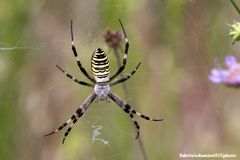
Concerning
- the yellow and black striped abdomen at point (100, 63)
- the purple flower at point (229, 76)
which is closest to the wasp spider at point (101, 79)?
the yellow and black striped abdomen at point (100, 63)

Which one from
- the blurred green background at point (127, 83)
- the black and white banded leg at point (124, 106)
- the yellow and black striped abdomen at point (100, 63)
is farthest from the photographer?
the blurred green background at point (127, 83)

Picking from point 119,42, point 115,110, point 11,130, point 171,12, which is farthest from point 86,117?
point 119,42

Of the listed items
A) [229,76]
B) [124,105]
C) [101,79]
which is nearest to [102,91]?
[124,105]

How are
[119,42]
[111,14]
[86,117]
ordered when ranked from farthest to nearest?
[86,117] < [111,14] < [119,42]

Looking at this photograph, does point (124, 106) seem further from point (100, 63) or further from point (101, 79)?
point (100, 63)

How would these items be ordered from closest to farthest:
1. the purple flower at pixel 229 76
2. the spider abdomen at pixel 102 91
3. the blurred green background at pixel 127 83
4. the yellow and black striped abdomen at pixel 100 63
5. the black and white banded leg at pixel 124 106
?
1. the purple flower at pixel 229 76
2. the yellow and black striped abdomen at pixel 100 63
3. the spider abdomen at pixel 102 91
4. the black and white banded leg at pixel 124 106
5. the blurred green background at pixel 127 83

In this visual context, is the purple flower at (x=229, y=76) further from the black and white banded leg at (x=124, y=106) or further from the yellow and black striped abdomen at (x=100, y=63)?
the black and white banded leg at (x=124, y=106)

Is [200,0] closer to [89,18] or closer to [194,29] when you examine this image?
[194,29]
